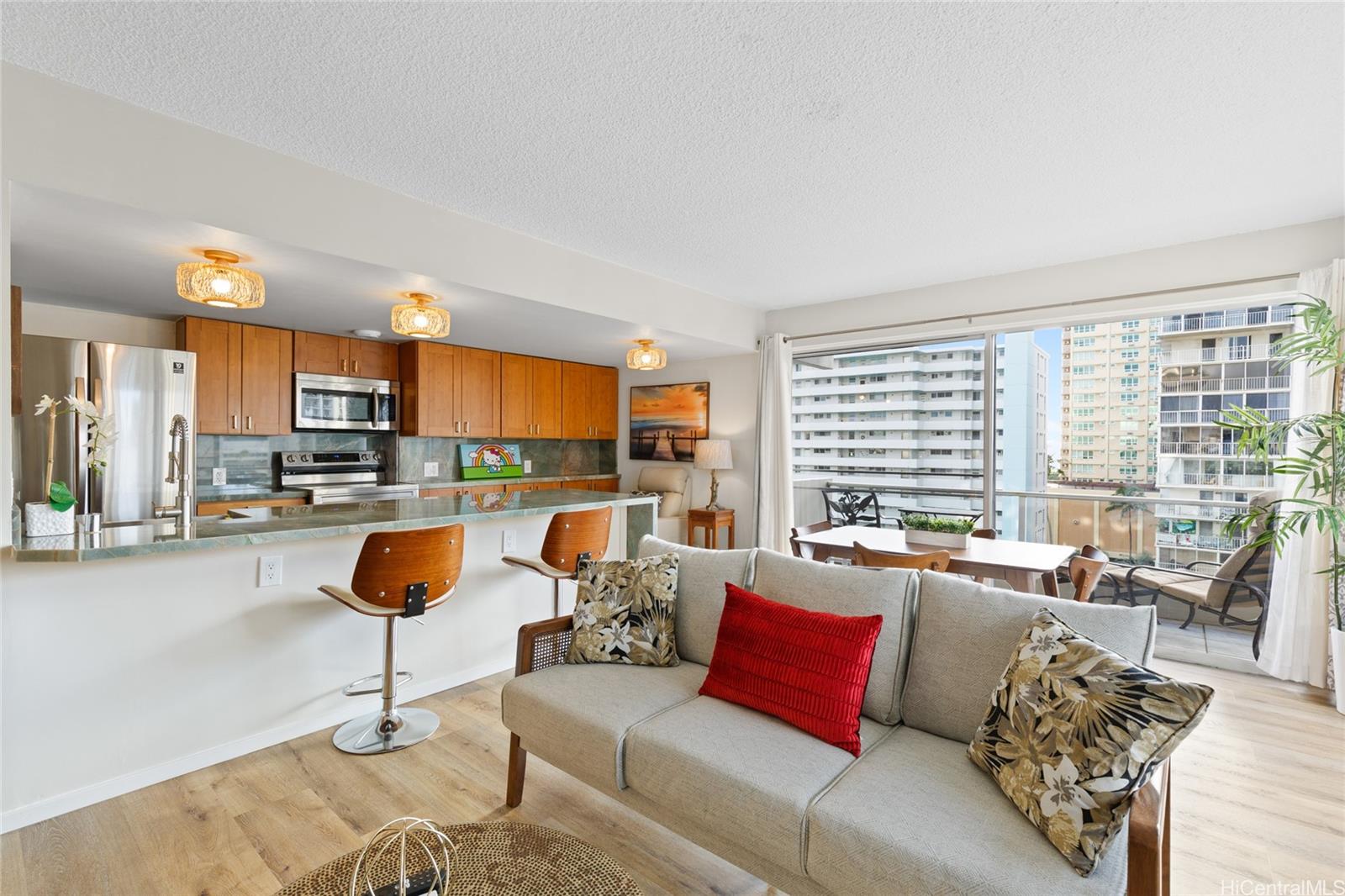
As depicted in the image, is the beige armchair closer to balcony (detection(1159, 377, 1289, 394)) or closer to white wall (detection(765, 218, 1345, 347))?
white wall (detection(765, 218, 1345, 347))

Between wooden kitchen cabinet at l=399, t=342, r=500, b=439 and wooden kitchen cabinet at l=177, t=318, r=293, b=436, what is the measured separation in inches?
34.7

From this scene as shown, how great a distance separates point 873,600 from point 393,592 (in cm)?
185

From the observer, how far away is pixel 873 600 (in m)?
1.95

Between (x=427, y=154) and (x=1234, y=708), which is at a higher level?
(x=427, y=154)

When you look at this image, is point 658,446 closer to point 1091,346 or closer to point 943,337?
point 943,337

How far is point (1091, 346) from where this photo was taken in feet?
13.9

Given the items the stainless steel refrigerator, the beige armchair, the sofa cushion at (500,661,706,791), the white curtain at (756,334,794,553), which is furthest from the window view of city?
the stainless steel refrigerator

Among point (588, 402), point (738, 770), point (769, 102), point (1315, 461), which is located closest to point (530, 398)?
point (588, 402)

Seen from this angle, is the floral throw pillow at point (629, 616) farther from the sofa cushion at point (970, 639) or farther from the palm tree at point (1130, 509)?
the palm tree at point (1130, 509)

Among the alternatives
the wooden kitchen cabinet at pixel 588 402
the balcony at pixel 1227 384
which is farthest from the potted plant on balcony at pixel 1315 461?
the wooden kitchen cabinet at pixel 588 402

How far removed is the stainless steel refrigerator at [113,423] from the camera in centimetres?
349

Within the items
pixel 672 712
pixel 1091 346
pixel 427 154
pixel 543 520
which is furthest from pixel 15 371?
pixel 1091 346

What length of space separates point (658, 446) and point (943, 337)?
2.94 m

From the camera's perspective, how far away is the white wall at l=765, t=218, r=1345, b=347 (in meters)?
3.43
